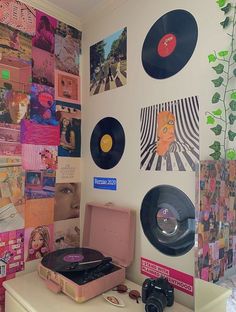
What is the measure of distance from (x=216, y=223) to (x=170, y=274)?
1.10ft

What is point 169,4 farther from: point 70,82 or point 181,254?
point 181,254

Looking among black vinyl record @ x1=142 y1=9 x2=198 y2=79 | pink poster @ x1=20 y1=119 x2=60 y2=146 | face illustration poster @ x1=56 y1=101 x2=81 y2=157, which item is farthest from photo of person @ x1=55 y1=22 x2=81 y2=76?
black vinyl record @ x1=142 y1=9 x2=198 y2=79

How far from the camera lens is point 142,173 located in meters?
1.18

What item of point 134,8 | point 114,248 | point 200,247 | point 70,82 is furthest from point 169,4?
point 114,248

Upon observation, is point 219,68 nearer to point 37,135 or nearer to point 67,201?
point 37,135

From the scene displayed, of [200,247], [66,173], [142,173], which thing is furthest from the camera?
[66,173]

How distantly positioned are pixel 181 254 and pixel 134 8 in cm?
117

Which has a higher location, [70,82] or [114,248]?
[70,82]

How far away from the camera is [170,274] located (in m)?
1.04

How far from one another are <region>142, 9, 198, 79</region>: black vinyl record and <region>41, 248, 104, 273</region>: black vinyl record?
883 millimetres

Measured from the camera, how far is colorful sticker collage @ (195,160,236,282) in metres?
0.85

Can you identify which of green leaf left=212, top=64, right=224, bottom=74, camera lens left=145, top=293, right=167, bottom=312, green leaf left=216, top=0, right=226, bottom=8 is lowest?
camera lens left=145, top=293, right=167, bottom=312

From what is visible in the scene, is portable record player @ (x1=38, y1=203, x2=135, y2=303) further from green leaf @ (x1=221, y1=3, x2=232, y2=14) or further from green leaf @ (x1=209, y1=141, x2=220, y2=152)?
green leaf @ (x1=221, y1=3, x2=232, y2=14)

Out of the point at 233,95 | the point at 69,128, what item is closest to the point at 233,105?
the point at 233,95
